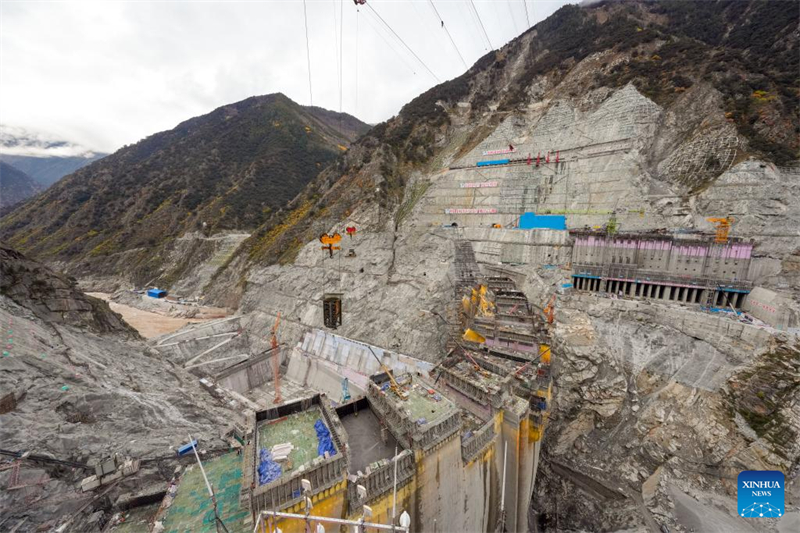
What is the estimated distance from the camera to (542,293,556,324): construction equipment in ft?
105

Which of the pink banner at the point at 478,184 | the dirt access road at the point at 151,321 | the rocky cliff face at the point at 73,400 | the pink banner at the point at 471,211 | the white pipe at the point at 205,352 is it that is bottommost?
the white pipe at the point at 205,352

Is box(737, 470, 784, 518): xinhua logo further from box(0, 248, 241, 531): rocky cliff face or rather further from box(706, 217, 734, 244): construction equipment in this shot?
box(0, 248, 241, 531): rocky cliff face

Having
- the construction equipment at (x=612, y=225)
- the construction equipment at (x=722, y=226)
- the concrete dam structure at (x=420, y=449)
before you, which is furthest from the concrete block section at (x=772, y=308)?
the concrete dam structure at (x=420, y=449)

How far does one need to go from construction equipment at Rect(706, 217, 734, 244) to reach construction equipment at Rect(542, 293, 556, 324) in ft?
53.7

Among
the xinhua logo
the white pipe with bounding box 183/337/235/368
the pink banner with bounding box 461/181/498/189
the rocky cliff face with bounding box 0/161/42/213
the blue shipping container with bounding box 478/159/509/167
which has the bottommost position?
the white pipe with bounding box 183/337/235/368

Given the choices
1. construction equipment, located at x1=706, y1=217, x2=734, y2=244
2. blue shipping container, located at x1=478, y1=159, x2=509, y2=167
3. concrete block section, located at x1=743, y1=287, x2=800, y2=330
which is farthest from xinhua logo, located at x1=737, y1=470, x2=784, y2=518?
blue shipping container, located at x1=478, y1=159, x2=509, y2=167

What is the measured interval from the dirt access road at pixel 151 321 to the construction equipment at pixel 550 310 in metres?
50.0

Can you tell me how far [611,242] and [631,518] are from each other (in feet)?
90.1

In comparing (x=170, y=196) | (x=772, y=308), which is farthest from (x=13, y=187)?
(x=772, y=308)

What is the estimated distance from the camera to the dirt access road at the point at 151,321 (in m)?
45.6

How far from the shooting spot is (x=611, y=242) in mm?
36438

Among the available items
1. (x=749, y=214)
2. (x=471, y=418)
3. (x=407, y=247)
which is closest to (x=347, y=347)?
(x=407, y=247)

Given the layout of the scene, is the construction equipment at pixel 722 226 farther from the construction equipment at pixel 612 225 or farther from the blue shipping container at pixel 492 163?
the blue shipping container at pixel 492 163

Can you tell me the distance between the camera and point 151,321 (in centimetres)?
5019
